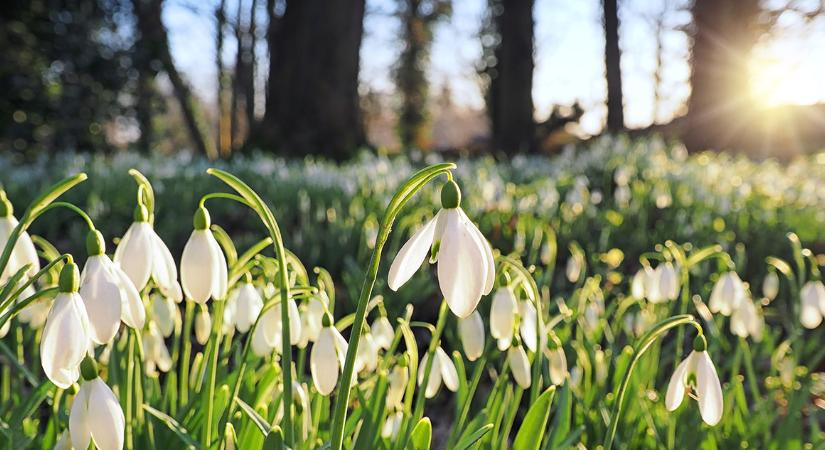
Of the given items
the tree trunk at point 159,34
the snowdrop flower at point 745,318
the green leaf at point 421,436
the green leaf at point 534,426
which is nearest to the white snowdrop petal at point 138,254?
the green leaf at point 421,436

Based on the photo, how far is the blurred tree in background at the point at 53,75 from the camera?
344 inches

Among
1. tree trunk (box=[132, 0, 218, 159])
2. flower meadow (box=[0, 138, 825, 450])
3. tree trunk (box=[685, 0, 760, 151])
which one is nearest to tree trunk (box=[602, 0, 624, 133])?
tree trunk (box=[685, 0, 760, 151])

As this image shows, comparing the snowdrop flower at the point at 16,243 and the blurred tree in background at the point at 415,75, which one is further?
the blurred tree in background at the point at 415,75

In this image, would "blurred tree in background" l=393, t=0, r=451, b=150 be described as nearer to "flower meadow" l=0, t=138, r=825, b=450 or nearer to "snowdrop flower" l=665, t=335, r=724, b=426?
"flower meadow" l=0, t=138, r=825, b=450

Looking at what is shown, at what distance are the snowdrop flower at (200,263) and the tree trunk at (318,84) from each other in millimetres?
7571

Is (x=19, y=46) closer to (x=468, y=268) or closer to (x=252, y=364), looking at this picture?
(x=252, y=364)

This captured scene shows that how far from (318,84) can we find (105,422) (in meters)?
7.90

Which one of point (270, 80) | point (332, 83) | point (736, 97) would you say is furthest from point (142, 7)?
point (736, 97)

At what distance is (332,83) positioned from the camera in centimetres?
855

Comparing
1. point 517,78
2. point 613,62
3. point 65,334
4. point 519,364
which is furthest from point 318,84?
point 65,334

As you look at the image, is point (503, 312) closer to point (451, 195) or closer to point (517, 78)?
point (451, 195)

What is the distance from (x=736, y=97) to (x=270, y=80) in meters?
7.20

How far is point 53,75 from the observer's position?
29.8 ft

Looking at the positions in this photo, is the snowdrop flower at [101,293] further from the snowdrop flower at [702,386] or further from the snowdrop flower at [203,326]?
the snowdrop flower at [702,386]
